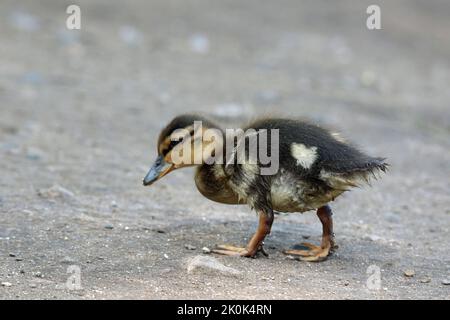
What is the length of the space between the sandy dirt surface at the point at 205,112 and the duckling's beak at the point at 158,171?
412 mm

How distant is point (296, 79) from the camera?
11320 mm

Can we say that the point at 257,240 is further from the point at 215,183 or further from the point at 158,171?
the point at 158,171

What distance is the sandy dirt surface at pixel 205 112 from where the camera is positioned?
462cm

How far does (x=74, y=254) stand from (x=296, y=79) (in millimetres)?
6958

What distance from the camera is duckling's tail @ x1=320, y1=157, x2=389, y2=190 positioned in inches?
183

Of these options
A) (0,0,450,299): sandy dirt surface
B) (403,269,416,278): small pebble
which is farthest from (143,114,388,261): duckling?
(403,269,416,278): small pebble

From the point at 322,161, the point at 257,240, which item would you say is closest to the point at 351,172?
the point at 322,161

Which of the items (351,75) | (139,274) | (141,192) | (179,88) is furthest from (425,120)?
(139,274)

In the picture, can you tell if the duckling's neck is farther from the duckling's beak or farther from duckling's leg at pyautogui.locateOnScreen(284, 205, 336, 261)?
duckling's leg at pyautogui.locateOnScreen(284, 205, 336, 261)

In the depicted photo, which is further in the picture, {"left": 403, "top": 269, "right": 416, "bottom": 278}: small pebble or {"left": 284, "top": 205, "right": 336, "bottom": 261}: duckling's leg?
{"left": 284, "top": 205, "right": 336, "bottom": 261}: duckling's leg

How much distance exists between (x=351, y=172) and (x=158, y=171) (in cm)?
119

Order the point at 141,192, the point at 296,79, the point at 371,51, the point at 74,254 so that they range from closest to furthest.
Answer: the point at 74,254 → the point at 141,192 → the point at 296,79 → the point at 371,51

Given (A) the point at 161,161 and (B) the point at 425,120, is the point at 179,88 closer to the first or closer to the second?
(B) the point at 425,120

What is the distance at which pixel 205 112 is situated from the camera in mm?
8688
